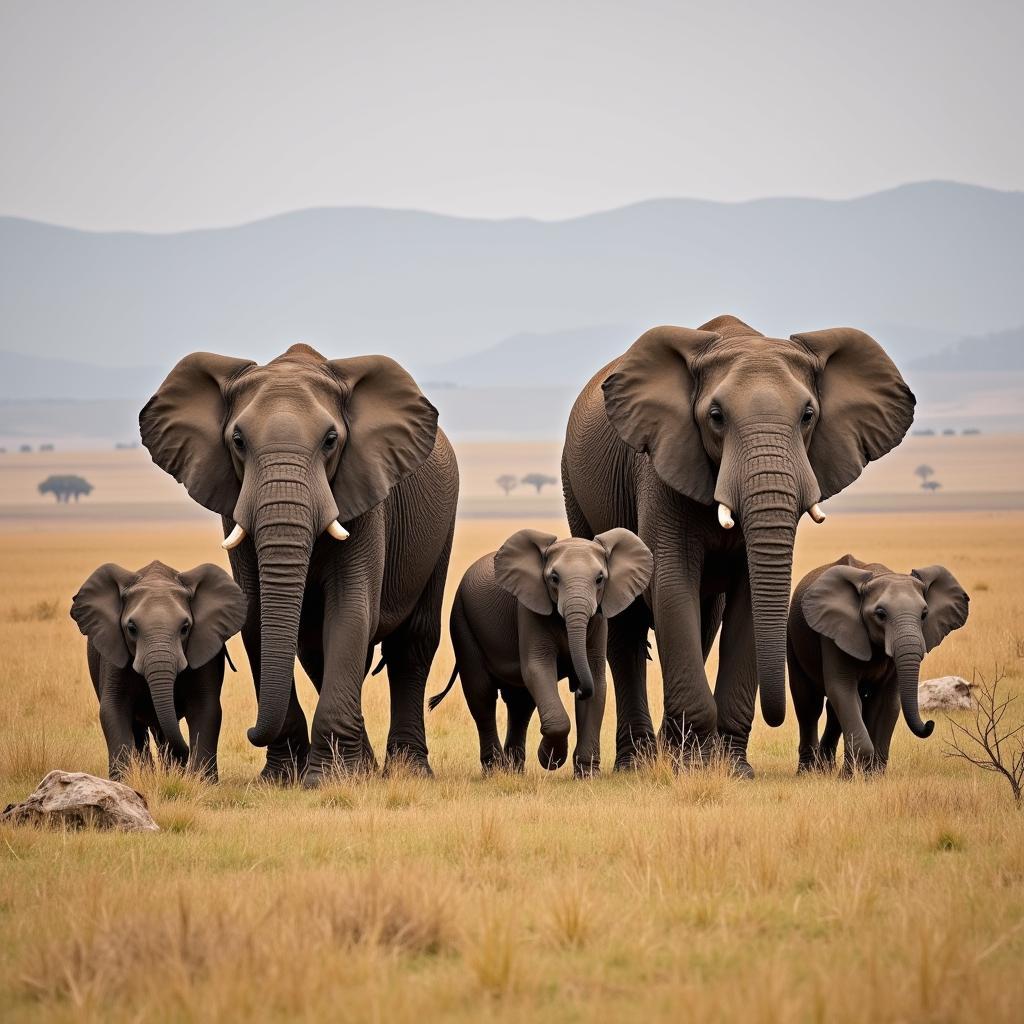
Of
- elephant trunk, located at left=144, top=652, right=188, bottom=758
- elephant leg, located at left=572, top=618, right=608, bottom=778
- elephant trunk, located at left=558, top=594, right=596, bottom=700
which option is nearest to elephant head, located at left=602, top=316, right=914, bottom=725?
elephant trunk, located at left=558, top=594, right=596, bottom=700

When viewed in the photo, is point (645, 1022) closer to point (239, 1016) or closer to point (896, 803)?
point (239, 1016)

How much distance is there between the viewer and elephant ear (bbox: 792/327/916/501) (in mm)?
13648

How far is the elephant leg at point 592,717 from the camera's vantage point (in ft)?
44.2

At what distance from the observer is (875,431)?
45.9ft

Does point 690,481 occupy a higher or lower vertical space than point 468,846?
higher

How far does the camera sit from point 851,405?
13812mm

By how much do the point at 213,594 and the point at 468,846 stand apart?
13.3ft

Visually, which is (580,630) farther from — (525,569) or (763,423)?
(763,423)

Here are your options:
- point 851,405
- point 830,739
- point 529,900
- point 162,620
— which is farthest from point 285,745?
point 529,900

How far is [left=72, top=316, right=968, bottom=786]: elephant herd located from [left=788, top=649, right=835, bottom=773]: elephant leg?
0.02 m

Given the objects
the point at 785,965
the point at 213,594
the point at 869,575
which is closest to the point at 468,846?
the point at 785,965

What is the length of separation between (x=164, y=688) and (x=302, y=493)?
5.52ft

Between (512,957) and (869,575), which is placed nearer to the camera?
(512,957)

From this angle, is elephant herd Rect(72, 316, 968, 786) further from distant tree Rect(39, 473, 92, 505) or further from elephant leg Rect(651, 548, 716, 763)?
distant tree Rect(39, 473, 92, 505)
